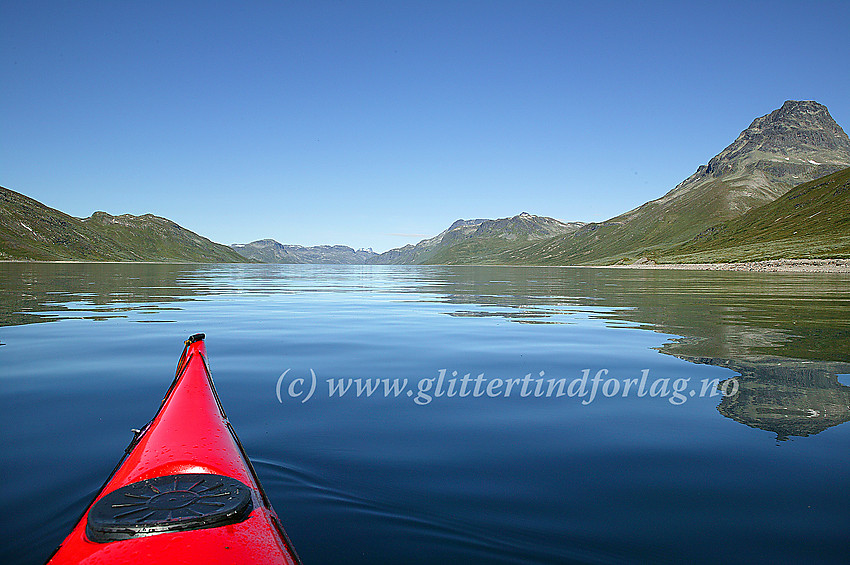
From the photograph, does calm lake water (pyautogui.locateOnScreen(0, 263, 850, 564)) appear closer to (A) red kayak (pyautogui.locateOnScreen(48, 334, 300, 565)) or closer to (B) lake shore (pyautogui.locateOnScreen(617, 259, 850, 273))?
(A) red kayak (pyautogui.locateOnScreen(48, 334, 300, 565))

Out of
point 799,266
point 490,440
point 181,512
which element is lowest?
point 490,440

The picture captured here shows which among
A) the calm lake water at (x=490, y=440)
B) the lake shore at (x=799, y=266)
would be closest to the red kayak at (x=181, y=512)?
the calm lake water at (x=490, y=440)

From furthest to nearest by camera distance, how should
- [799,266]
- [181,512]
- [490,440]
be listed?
[799,266], [490,440], [181,512]

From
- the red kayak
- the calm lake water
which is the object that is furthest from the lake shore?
the red kayak

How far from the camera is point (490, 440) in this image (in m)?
8.23

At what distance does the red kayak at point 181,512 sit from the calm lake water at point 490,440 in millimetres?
1159

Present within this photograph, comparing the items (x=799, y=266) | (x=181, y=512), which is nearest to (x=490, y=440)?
(x=181, y=512)

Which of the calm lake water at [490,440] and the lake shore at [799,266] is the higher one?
the lake shore at [799,266]

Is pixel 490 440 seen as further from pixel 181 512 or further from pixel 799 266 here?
pixel 799 266

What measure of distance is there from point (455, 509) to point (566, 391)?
6.44m

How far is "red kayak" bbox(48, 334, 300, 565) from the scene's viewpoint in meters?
3.30

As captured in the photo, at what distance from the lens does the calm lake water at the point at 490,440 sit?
515 cm

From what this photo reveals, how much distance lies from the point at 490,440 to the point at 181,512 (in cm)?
541

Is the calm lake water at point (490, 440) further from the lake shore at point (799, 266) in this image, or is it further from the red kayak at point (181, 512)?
the lake shore at point (799, 266)
